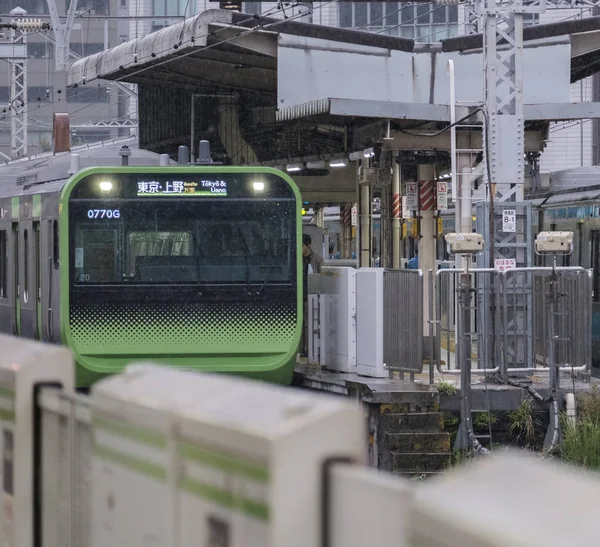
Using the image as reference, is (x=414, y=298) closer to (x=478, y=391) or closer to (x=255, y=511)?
(x=478, y=391)

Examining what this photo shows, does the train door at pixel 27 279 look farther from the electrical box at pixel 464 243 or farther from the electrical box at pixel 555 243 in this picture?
the electrical box at pixel 555 243

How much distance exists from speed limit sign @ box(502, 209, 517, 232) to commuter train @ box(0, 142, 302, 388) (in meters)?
2.50

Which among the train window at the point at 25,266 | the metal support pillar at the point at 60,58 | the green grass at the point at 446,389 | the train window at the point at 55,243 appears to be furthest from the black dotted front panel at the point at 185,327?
the metal support pillar at the point at 60,58

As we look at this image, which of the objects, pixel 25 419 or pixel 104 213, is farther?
pixel 104 213

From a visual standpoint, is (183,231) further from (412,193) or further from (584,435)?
(412,193)

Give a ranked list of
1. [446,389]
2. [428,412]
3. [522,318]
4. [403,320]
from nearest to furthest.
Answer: [428,412], [446,389], [403,320], [522,318]

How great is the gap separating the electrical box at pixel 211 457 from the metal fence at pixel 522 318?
9.20 m

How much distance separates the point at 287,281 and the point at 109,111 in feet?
207

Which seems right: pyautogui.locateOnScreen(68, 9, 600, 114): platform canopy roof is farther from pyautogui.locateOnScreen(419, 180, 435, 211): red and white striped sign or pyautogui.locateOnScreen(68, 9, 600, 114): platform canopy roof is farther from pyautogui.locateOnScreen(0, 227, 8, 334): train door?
pyautogui.locateOnScreen(0, 227, 8, 334): train door

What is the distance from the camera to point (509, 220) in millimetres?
14883

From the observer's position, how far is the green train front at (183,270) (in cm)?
1358

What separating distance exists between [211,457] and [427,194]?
59.7 feet

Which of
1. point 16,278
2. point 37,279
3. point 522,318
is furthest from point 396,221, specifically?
point 37,279

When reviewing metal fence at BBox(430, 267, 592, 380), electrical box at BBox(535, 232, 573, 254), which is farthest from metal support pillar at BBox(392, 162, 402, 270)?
electrical box at BBox(535, 232, 573, 254)
